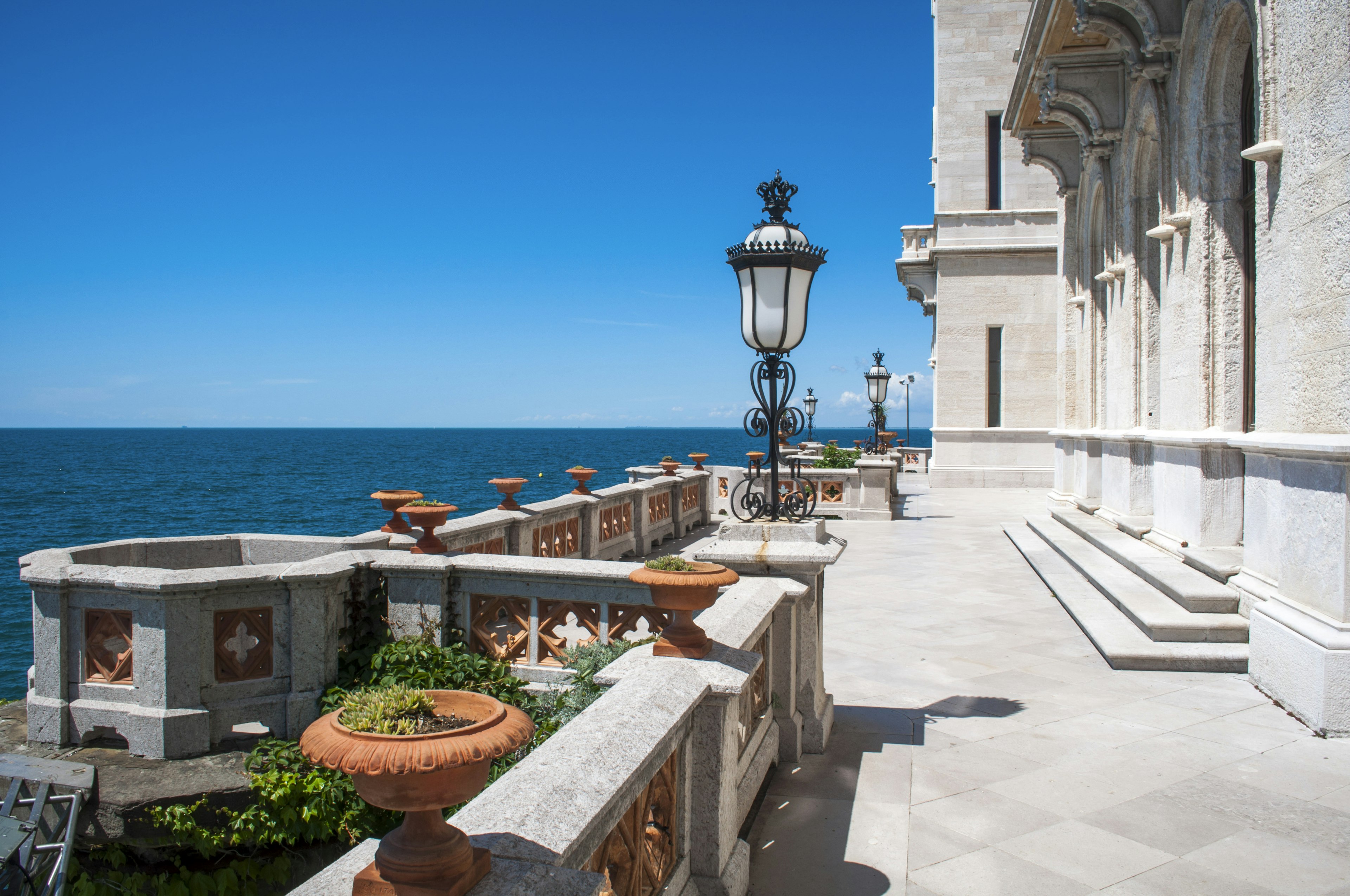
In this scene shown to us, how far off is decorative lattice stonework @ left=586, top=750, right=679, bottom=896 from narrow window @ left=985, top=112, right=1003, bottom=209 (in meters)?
26.2

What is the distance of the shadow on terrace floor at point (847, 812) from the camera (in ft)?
13.0

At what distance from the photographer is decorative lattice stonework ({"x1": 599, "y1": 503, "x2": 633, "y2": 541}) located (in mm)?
13938

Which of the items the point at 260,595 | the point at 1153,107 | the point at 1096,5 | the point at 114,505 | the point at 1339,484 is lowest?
the point at 114,505

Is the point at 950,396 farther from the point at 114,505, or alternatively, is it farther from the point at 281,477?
the point at 281,477

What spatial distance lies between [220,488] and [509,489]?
218ft

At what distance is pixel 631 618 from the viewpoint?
6.77m

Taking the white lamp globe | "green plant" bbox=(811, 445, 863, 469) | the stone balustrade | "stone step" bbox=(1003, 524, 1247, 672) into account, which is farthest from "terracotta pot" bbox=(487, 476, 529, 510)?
"green plant" bbox=(811, 445, 863, 469)

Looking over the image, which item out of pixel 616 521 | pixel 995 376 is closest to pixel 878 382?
pixel 995 376

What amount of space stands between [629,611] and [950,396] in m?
21.1

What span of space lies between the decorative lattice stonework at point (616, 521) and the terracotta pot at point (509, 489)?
91.2 inches

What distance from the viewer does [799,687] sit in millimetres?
5609

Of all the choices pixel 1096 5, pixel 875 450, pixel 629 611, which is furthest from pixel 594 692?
pixel 875 450

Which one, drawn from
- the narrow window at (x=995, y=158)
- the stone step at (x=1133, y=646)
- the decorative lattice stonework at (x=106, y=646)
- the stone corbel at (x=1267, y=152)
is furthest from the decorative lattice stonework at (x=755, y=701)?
the narrow window at (x=995, y=158)

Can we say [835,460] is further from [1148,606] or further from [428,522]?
[428,522]
